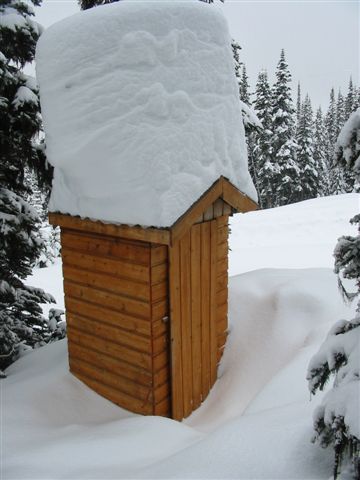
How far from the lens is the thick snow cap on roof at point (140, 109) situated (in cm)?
507

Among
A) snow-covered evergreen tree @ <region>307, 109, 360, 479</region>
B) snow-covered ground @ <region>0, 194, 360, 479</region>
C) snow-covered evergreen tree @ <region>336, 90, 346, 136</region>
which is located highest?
snow-covered evergreen tree @ <region>336, 90, 346, 136</region>

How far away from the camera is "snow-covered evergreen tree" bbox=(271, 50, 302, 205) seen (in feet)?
116

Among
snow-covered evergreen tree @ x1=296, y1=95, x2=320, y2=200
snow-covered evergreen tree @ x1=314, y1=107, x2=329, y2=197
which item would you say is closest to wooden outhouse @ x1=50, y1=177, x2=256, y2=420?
snow-covered evergreen tree @ x1=296, y1=95, x2=320, y2=200

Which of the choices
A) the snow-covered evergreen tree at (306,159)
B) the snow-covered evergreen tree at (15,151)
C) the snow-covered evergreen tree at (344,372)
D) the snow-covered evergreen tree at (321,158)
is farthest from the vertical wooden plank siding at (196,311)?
the snow-covered evergreen tree at (321,158)

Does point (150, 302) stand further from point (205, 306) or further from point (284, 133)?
point (284, 133)

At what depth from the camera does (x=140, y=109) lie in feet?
17.1

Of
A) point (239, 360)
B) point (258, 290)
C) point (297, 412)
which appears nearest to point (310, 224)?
point (258, 290)

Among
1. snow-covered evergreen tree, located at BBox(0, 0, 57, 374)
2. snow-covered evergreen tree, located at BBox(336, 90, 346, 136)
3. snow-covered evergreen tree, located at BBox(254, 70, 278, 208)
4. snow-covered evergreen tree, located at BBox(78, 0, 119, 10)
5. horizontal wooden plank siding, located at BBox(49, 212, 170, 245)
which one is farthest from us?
snow-covered evergreen tree, located at BBox(336, 90, 346, 136)

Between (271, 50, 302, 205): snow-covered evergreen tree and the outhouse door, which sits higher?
(271, 50, 302, 205): snow-covered evergreen tree

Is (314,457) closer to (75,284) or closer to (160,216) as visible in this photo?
(160,216)

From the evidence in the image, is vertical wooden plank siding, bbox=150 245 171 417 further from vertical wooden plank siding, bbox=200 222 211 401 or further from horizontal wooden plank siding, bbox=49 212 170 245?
vertical wooden plank siding, bbox=200 222 211 401

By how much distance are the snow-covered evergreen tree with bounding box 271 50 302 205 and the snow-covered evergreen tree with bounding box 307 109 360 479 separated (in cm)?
3526

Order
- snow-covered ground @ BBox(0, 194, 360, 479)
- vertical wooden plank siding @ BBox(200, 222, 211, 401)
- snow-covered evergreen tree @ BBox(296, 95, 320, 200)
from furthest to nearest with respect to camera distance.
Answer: snow-covered evergreen tree @ BBox(296, 95, 320, 200) → vertical wooden plank siding @ BBox(200, 222, 211, 401) → snow-covered ground @ BBox(0, 194, 360, 479)

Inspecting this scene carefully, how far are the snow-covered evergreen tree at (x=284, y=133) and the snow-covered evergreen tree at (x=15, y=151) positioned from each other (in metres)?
31.8
